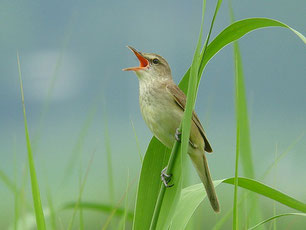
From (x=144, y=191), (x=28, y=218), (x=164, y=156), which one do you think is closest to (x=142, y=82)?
(x=164, y=156)

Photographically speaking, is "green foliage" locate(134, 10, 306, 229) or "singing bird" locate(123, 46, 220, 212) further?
"singing bird" locate(123, 46, 220, 212)

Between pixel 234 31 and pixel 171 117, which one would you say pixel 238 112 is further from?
pixel 171 117

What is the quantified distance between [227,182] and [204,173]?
327mm

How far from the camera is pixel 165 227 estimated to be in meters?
1.55

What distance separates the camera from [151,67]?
7.79 ft

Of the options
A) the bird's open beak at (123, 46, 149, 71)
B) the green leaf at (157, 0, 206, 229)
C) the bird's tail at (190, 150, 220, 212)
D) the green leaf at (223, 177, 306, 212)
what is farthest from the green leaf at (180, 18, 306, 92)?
the bird's open beak at (123, 46, 149, 71)

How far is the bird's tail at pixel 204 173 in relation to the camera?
2.02 m

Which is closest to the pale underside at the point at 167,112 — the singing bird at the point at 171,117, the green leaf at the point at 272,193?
the singing bird at the point at 171,117

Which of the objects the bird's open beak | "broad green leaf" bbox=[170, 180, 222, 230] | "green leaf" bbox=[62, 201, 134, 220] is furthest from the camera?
the bird's open beak

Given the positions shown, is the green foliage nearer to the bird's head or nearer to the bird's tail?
the bird's tail

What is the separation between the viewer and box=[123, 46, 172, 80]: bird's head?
2.33 meters

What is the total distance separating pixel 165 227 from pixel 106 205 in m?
0.78

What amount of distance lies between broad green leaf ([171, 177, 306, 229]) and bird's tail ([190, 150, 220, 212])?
9.0 inches

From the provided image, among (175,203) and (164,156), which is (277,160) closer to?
(164,156)
